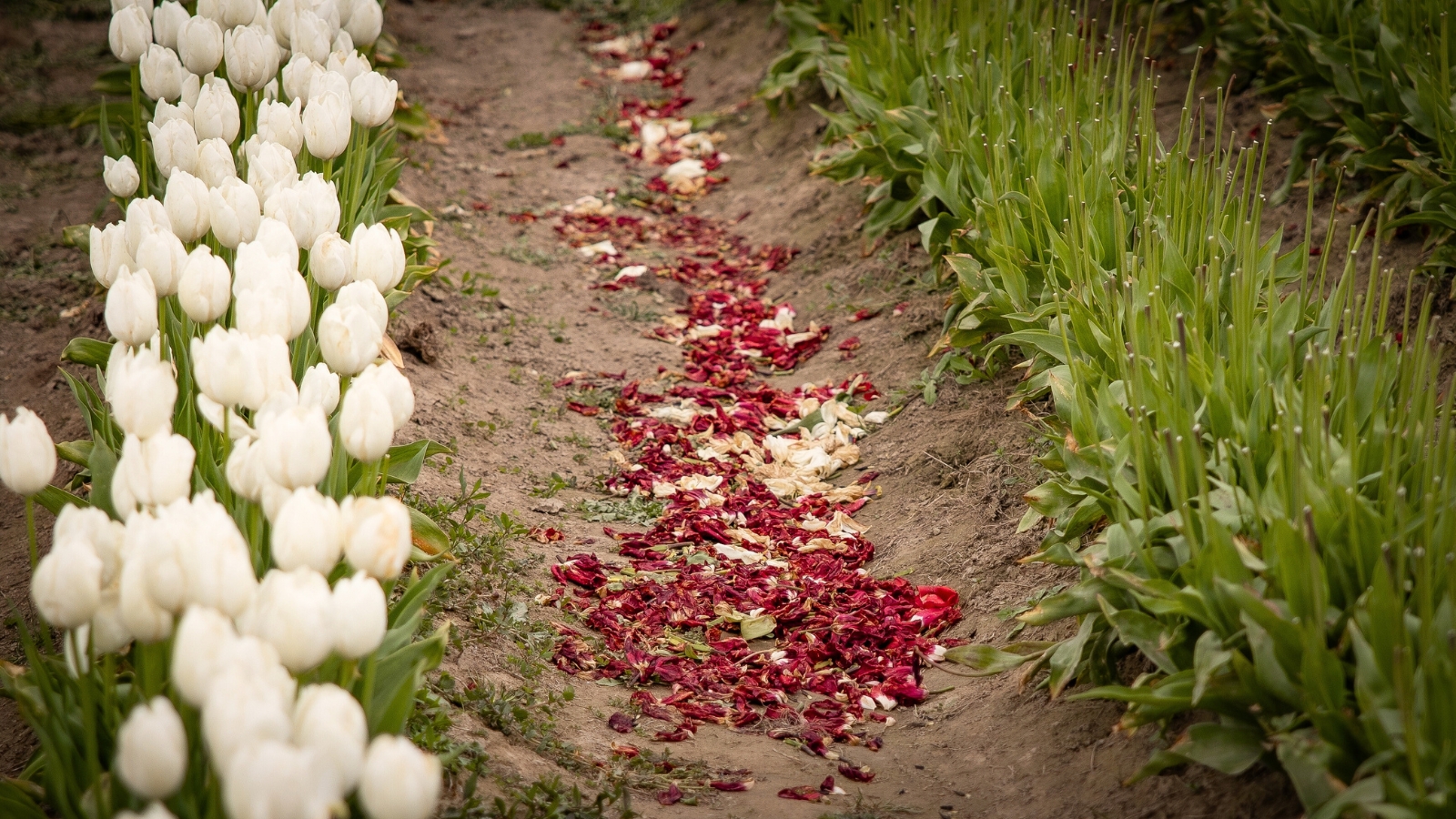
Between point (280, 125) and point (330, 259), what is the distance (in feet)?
2.21

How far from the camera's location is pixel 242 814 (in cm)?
130

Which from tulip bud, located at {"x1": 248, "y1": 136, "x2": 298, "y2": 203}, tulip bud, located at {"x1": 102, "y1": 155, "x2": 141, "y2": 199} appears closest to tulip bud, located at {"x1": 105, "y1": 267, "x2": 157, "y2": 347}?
tulip bud, located at {"x1": 248, "y1": 136, "x2": 298, "y2": 203}

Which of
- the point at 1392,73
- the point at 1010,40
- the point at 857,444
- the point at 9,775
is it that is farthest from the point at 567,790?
the point at 1392,73

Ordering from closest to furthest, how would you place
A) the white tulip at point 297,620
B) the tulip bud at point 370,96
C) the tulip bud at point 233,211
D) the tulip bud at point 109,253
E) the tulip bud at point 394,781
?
the tulip bud at point 394,781 < the white tulip at point 297,620 < the tulip bud at point 109,253 < the tulip bud at point 233,211 < the tulip bud at point 370,96

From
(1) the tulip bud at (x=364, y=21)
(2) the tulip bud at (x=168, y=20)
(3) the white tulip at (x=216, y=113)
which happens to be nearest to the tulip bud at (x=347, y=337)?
(3) the white tulip at (x=216, y=113)

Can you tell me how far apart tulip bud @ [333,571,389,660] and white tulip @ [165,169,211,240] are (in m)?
1.28

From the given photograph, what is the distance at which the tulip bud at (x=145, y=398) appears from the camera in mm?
1759

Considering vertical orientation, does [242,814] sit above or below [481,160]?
above

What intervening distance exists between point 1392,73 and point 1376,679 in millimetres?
3503

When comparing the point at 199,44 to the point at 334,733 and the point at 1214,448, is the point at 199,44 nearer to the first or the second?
the point at 334,733

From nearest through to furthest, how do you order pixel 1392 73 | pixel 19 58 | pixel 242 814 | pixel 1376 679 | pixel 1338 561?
pixel 242 814 → pixel 1376 679 → pixel 1338 561 → pixel 1392 73 → pixel 19 58

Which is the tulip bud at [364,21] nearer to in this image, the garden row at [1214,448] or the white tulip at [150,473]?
the garden row at [1214,448]

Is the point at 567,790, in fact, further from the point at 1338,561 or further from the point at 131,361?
the point at 1338,561

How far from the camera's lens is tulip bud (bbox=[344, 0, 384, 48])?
357 cm
